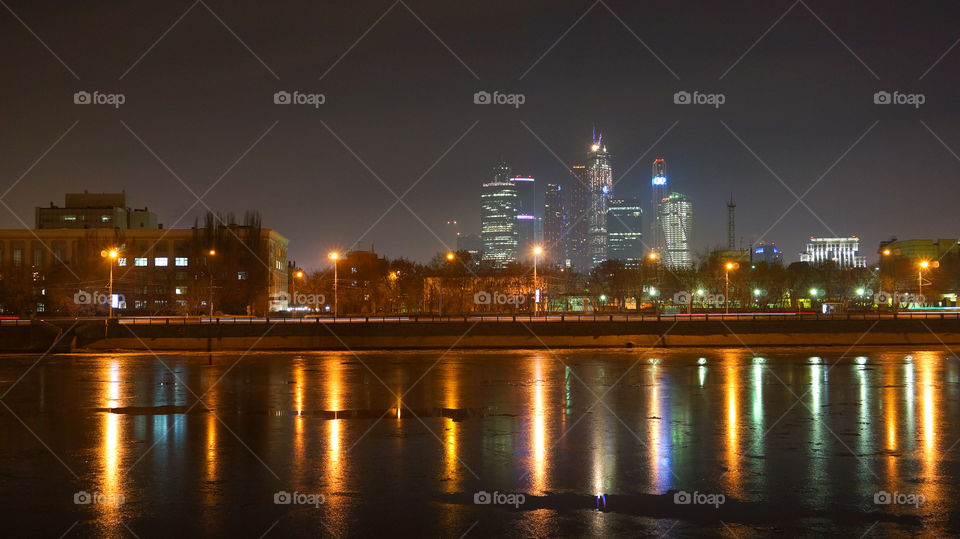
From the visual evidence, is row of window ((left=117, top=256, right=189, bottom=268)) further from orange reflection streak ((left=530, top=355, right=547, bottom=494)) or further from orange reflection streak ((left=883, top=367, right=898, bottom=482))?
orange reflection streak ((left=883, top=367, right=898, bottom=482))

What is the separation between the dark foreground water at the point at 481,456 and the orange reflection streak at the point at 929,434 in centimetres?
6

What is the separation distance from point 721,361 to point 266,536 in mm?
27782

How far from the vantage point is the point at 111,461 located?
39.9 feet

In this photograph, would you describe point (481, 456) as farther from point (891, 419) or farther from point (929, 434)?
point (891, 419)

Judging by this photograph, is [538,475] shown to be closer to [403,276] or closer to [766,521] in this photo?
[766,521]

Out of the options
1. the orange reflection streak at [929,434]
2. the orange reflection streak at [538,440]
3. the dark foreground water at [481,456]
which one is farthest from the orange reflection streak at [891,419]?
the orange reflection streak at [538,440]

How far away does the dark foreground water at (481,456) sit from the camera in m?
8.83

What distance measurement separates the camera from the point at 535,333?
46812 mm

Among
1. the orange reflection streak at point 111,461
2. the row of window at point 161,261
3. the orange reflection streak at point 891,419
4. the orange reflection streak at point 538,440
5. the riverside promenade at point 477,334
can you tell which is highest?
the row of window at point 161,261

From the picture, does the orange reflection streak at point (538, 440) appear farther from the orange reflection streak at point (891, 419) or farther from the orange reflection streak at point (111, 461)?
the orange reflection streak at point (111, 461)

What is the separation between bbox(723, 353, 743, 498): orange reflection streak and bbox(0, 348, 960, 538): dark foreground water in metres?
0.06

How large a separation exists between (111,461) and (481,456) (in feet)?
19.3

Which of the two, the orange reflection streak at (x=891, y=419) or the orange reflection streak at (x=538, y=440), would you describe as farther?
the orange reflection streak at (x=891, y=419)

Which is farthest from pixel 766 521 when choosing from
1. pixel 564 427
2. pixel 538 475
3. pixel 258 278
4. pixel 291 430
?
pixel 258 278
